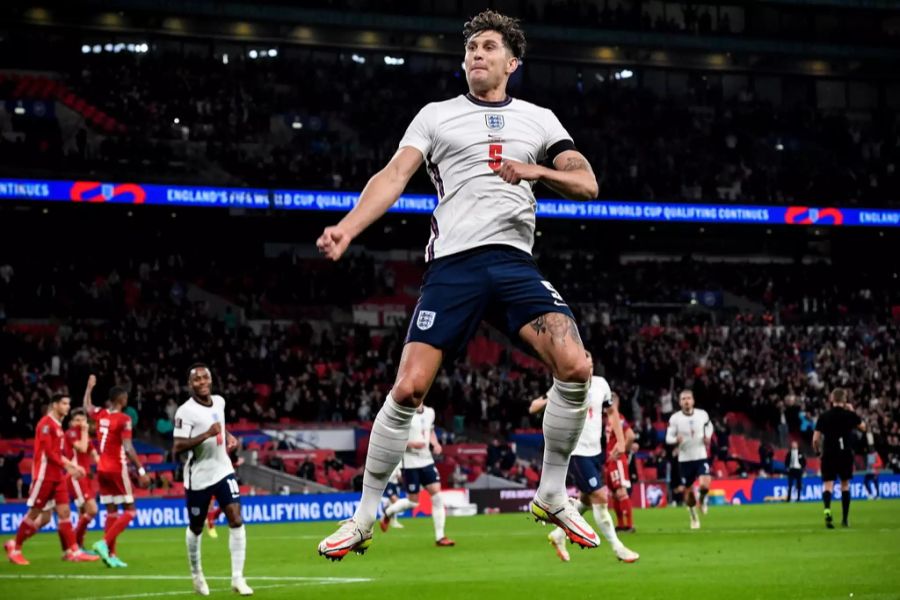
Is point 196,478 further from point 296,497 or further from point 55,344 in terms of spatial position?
point 55,344

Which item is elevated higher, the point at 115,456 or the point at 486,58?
the point at 486,58

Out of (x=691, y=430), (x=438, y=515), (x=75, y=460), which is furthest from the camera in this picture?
(x=691, y=430)

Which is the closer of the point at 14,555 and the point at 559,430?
the point at 559,430

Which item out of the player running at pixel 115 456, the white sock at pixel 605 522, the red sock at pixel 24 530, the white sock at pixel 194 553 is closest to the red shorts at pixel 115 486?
the player running at pixel 115 456

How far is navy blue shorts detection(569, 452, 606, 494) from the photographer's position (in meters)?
17.8

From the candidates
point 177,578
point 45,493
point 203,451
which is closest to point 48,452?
point 45,493

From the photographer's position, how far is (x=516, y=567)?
17578 millimetres

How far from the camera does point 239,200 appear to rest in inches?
1793

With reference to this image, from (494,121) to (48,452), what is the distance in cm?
1497

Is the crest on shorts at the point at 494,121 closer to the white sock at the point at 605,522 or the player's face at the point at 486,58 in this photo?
the player's face at the point at 486,58

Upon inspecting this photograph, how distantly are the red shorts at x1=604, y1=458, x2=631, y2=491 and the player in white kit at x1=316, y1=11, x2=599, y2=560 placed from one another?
44.5ft

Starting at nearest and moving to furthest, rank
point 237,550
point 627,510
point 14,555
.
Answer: point 237,550 < point 14,555 < point 627,510

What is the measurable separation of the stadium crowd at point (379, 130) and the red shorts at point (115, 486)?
24679 mm

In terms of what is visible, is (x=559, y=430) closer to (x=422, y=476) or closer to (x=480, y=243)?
(x=480, y=243)
